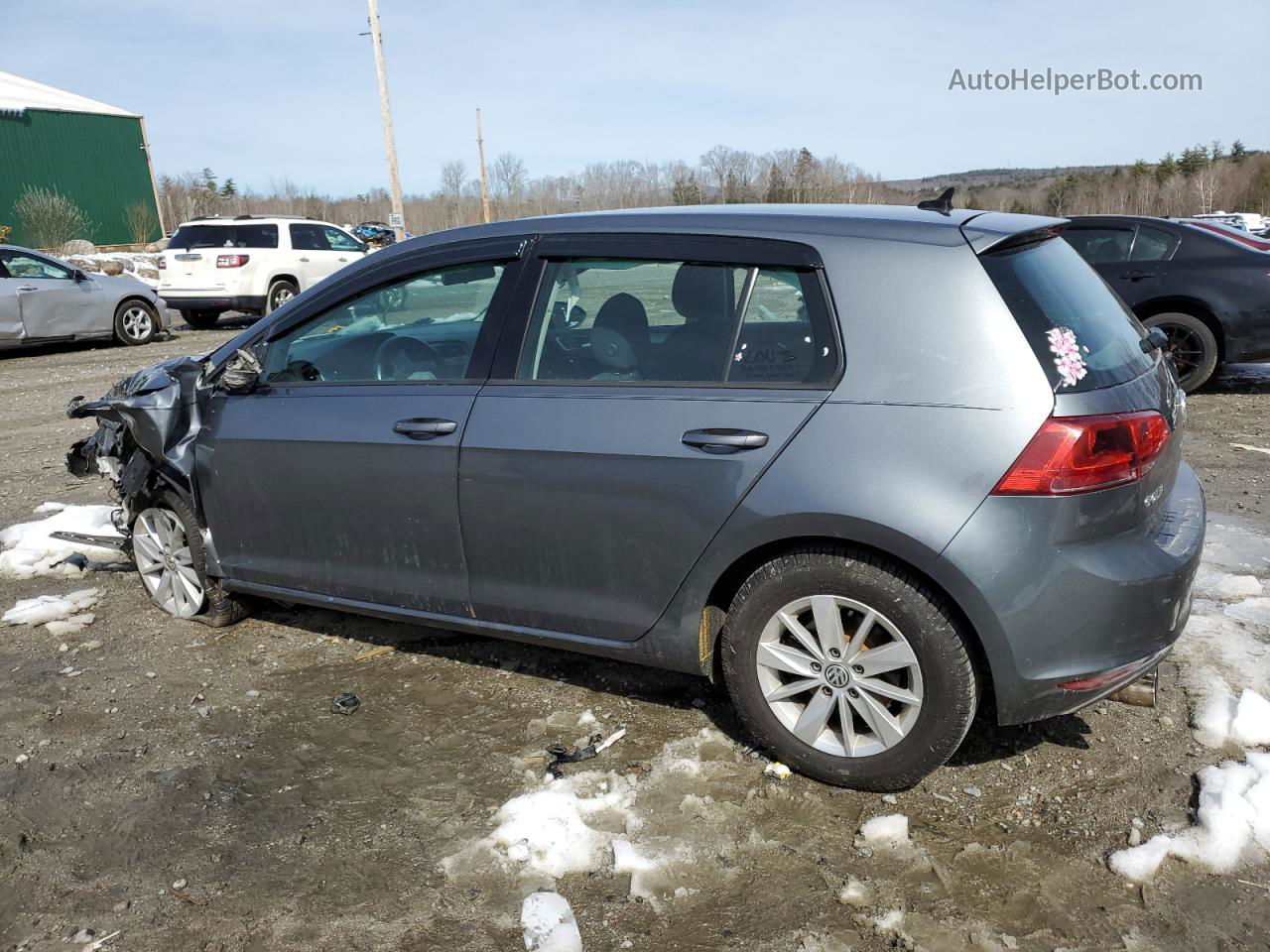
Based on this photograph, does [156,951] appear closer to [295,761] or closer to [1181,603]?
[295,761]

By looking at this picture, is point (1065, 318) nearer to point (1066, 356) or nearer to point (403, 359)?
point (1066, 356)

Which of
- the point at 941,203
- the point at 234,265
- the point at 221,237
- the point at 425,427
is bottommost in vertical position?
the point at 425,427

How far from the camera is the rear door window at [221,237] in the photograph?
53.1 feet

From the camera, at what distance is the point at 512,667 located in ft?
13.1

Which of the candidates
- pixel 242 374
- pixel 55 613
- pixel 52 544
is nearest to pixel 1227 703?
pixel 242 374

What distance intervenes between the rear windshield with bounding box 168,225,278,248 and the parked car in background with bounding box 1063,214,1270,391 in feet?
42.0

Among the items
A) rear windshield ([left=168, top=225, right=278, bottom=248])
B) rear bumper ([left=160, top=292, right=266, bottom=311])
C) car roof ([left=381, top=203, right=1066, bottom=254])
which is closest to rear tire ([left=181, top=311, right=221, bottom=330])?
rear bumper ([left=160, top=292, right=266, bottom=311])

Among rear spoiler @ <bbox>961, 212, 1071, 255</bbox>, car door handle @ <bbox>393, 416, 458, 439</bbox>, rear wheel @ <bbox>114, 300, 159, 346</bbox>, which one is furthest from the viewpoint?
rear wheel @ <bbox>114, 300, 159, 346</bbox>

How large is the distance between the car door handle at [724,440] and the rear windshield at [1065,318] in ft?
2.62

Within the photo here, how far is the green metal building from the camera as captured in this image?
116ft

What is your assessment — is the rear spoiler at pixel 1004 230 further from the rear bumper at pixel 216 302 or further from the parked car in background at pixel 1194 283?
the rear bumper at pixel 216 302

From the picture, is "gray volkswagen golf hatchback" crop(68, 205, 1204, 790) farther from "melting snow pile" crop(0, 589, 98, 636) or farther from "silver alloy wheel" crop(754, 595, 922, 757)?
"melting snow pile" crop(0, 589, 98, 636)

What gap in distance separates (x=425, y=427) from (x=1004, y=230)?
2.00m

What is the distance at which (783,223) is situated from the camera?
10.1ft
